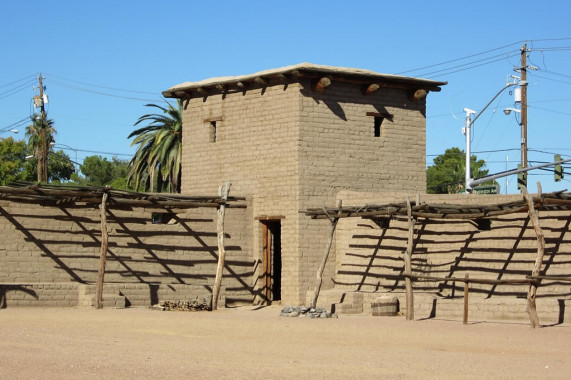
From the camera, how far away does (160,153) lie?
39062 millimetres

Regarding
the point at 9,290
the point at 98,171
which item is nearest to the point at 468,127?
the point at 9,290

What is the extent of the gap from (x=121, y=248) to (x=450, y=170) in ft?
166

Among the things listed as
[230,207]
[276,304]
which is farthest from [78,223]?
[276,304]

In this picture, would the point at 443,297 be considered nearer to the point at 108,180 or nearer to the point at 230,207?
the point at 230,207

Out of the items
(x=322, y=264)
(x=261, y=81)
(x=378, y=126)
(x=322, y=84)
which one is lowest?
(x=322, y=264)

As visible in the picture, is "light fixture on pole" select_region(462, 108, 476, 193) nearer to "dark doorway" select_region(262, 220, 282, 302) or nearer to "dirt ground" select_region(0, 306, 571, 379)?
"dark doorway" select_region(262, 220, 282, 302)

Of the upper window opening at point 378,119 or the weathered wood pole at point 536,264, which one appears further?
the upper window opening at point 378,119

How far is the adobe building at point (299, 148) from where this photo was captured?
24250 millimetres

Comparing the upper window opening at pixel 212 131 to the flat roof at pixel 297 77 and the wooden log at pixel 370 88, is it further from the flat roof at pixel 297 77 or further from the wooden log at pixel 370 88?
the wooden log at pixel 370 88

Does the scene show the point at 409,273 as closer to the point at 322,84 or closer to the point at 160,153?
the point at 322,84

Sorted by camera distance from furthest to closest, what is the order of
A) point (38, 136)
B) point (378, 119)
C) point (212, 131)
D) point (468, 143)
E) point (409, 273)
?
point (38, 136) → point (468, 143) → point (212, 131) → point (378, 119) → point (409, 273)

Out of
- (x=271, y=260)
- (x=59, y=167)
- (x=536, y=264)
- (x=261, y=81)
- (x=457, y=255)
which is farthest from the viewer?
(x=59, y=167)

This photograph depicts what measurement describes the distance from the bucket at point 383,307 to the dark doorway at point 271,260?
13.8 ft

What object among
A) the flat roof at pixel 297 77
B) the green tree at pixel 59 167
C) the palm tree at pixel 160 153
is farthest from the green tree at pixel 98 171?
the flat roof at pixel 297 77
